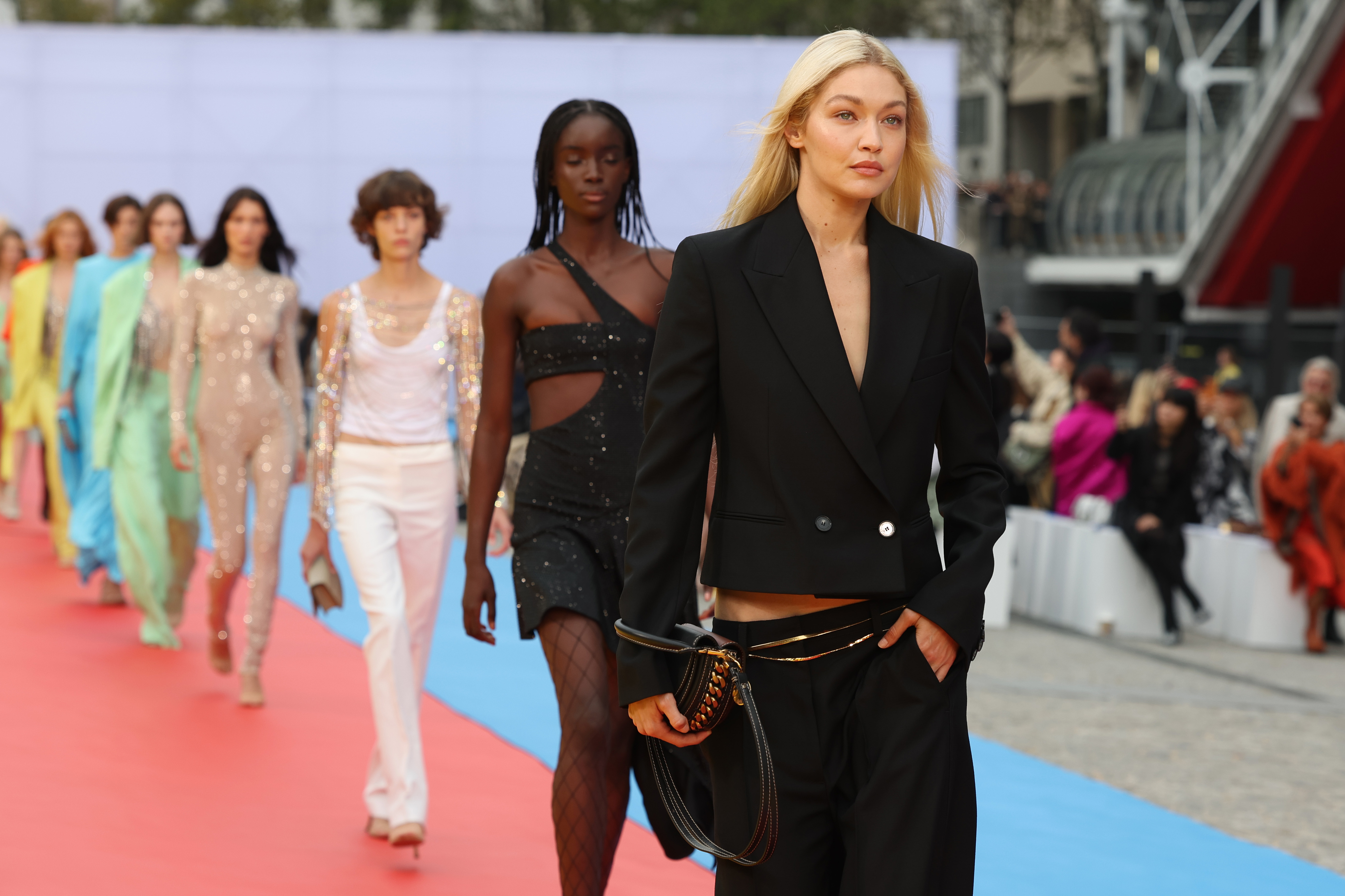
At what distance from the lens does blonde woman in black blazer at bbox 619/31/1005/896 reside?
2918 mm

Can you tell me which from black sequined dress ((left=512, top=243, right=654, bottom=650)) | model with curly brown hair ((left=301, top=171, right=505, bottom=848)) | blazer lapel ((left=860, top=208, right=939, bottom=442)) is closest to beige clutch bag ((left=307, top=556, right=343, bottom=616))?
model with curly brown hair ((left=301, top=171, right=505, bottom=848))

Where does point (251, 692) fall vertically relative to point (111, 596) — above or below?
above

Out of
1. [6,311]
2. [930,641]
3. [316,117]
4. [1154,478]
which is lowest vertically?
[1154,478]

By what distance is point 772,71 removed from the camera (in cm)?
1833

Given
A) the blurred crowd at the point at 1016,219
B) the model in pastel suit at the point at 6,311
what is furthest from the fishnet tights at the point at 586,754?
the blurred crowd at the point at 1016,219

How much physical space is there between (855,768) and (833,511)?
42cm

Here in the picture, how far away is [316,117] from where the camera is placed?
61.1ft

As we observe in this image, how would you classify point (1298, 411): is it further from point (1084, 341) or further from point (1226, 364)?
point (1226, 364)

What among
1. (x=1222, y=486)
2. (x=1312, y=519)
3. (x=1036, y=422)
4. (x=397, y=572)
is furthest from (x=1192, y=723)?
(x=397, y=572)

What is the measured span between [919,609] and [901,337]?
46cm

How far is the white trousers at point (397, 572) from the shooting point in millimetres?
5312

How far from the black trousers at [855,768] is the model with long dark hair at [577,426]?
1.26 meters

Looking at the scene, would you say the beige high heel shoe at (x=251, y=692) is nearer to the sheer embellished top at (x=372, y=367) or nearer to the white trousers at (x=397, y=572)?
the white trousers at (x=397, y=572)

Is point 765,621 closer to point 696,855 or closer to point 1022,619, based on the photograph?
point 696,855
